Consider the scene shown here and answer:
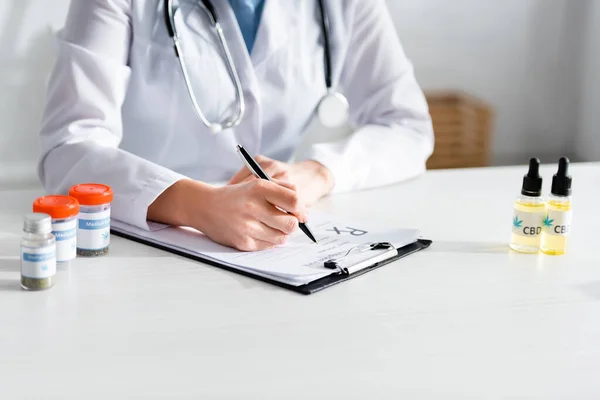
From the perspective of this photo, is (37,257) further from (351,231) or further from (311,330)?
(351,231)

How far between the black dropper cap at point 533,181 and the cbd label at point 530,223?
3cm

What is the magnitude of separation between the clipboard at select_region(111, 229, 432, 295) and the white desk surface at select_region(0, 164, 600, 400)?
0.5 inches

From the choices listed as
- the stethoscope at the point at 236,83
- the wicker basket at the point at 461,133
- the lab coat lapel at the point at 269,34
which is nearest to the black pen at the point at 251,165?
the stethoscope at the point at 236,83

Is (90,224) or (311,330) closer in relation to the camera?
(311,330)

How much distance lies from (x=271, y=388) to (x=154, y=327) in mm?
178

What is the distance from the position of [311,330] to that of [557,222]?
44cm

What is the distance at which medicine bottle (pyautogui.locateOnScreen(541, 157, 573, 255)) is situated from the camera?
42.8 inches

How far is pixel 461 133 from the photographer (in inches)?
131

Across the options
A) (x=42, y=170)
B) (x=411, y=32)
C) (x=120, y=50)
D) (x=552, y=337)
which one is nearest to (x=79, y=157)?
(x=42, y=170)

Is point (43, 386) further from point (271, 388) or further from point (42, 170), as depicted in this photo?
point (42, 170)

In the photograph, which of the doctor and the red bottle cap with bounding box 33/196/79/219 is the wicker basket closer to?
the doctor

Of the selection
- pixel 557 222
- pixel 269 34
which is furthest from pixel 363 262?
pixel 269 34

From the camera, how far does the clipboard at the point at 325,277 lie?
98 centimetres

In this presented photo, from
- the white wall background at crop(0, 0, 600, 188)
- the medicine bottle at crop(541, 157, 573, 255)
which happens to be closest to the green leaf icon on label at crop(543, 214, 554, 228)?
the medicine bottle at crop(541, 157, 573, 255)
